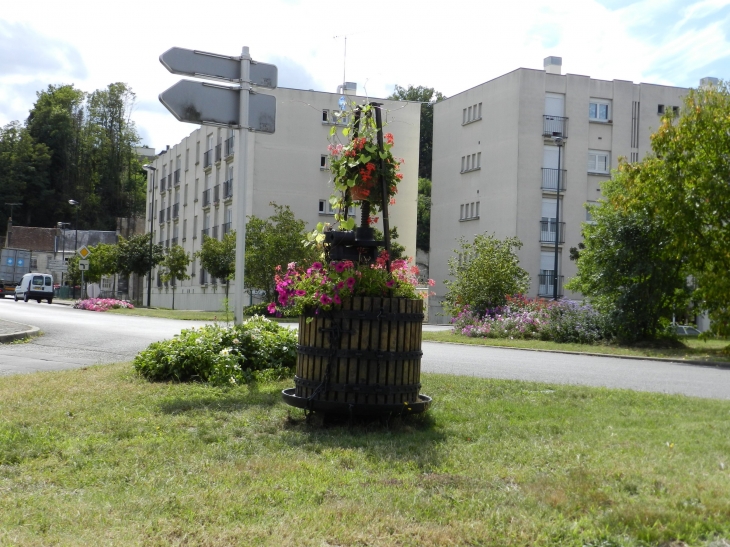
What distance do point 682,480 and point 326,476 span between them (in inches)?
86.3

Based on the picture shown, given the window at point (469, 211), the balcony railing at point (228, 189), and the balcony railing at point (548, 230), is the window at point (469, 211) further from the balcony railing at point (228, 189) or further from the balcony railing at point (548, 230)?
the balcony railing at point (228, 189)

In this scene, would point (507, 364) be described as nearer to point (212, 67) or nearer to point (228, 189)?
point (212, 67)

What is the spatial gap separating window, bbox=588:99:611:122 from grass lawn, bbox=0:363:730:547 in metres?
37.4

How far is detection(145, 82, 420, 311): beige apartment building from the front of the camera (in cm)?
4916

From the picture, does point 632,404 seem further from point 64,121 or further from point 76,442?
point 64,121

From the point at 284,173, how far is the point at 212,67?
133ft

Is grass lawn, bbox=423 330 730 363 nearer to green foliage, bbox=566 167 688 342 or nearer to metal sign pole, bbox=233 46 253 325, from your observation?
green foliage, bbox=566 167 688 342

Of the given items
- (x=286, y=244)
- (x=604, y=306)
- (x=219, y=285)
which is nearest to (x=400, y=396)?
(x=604, y=306)

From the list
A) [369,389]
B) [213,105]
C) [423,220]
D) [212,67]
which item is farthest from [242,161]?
[423,220]

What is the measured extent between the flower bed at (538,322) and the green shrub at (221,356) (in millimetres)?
15461

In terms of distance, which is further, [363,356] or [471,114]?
[471,114]

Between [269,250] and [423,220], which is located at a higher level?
[423,220]

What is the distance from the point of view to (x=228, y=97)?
962 cm

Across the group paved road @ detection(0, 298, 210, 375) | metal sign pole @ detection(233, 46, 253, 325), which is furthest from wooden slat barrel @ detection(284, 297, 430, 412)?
paved road @ detection(0, 298, 210, 375)
